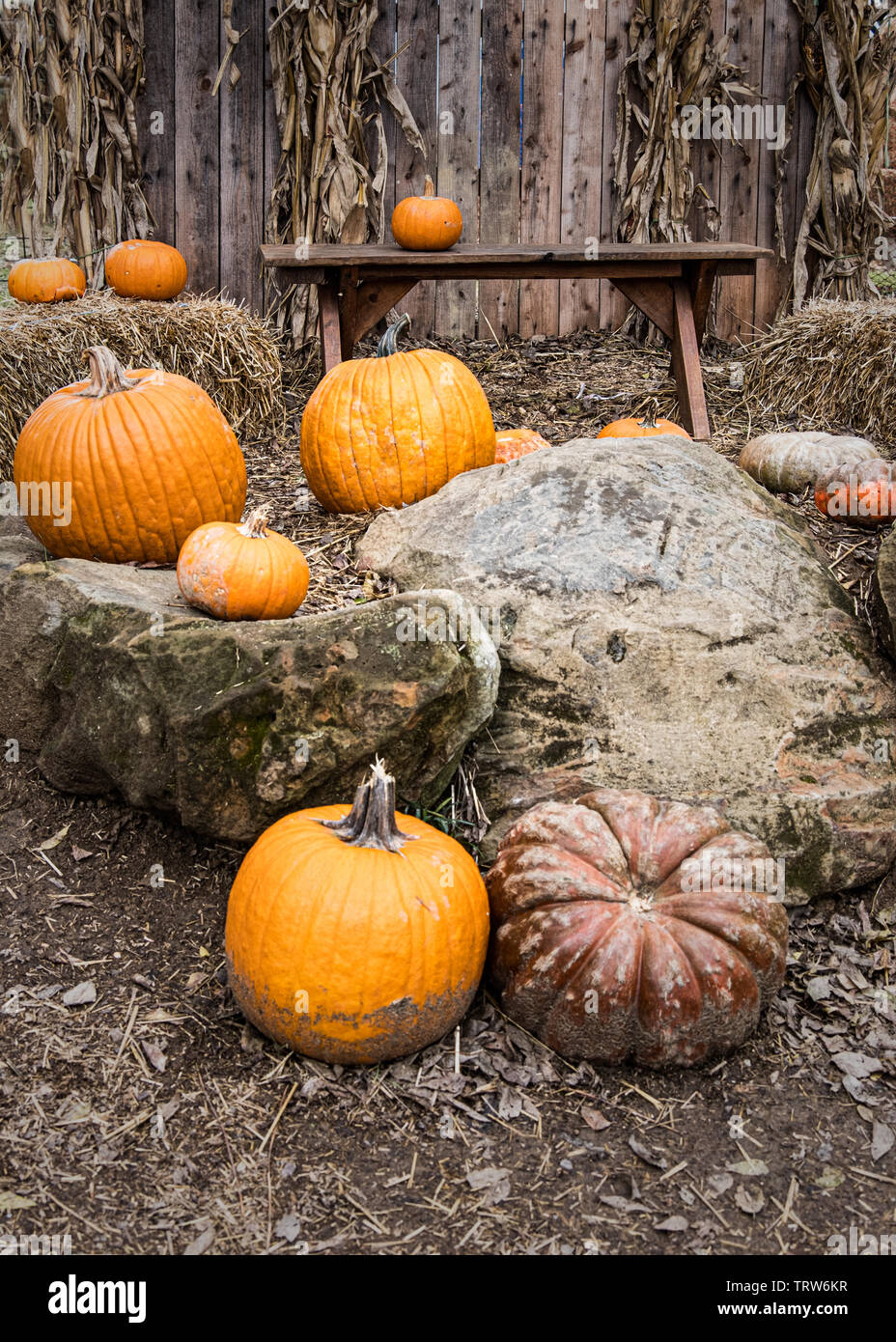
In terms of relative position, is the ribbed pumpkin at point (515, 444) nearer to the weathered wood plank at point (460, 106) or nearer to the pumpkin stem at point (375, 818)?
the pumpkin stem at point (375, 818)

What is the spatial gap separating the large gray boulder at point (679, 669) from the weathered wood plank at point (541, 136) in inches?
153

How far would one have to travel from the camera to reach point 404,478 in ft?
14.0

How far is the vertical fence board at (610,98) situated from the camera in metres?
6.89

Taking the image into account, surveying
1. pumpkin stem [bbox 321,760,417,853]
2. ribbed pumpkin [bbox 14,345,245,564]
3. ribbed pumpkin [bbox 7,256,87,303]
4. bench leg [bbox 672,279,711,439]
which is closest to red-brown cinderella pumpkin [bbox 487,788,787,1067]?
pumpkin stem [bbox 321,760,417,853]

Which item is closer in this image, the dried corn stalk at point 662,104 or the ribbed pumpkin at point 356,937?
the ribbed pumpkin at point 356,937

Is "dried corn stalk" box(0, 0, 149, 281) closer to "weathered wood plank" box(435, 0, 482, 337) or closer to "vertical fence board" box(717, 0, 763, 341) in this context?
"weathered wood plank" box(435, 0, 482, 337)

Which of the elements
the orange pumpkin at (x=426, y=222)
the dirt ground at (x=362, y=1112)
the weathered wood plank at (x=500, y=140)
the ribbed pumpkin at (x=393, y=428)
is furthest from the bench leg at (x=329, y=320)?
the dirt ground at (x=362, y=1112)

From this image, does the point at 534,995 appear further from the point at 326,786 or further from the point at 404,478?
the point at 404,478

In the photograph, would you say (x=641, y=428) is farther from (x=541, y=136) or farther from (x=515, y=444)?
(x=541, y=136)

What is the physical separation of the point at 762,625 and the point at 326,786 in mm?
1409

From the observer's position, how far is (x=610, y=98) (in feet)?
22.9

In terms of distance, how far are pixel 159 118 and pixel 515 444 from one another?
3.67m

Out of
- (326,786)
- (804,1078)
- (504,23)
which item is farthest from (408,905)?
(504,23)

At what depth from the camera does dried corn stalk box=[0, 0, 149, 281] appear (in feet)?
21.1
